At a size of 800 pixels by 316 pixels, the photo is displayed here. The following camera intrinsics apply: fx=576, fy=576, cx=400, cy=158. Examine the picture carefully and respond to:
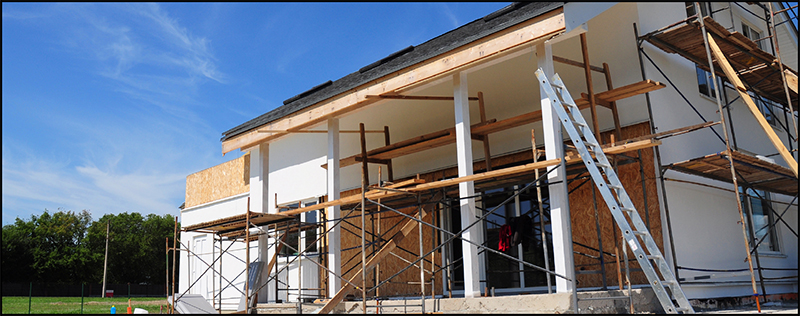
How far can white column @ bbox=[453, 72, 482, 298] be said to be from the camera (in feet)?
28.3

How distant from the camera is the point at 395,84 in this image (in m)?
10.1

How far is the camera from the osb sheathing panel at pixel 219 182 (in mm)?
18578

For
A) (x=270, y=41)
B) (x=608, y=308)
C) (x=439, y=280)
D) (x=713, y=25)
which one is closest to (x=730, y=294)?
(x=608, y=308)

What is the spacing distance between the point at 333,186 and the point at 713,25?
24.1ft

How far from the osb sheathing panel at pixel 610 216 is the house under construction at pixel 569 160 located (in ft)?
0.08

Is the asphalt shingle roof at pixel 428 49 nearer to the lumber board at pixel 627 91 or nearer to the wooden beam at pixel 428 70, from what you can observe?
the wooden beam at pixel 428 70

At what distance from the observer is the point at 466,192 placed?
8.96 meters

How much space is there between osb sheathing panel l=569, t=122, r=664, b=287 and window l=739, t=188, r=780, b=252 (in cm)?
373

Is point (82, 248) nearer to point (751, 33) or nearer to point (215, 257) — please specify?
point (215, 257)

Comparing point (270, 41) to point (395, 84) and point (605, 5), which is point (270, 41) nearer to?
point (395, 84)

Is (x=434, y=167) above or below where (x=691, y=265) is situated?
above

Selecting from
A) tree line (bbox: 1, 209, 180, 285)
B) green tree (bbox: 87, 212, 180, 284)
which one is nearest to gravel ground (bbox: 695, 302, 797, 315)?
tree line (bbox: 1, 209, 180, 285)

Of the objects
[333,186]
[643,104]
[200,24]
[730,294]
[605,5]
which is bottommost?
[730,294]

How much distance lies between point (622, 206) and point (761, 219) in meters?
6.73
